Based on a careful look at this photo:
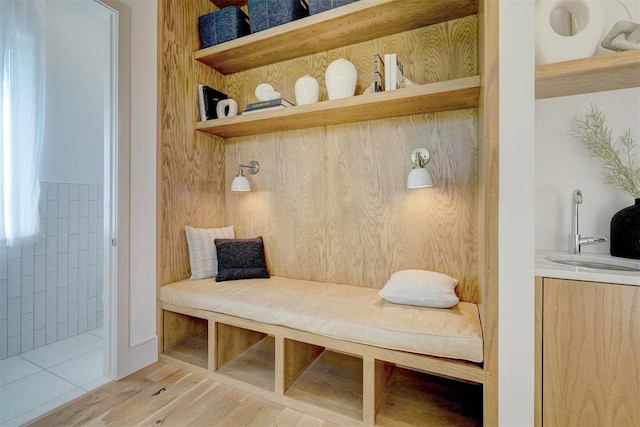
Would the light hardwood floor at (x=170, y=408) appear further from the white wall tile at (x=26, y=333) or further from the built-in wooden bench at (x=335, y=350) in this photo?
the white wall tile at (x=26, y=333)

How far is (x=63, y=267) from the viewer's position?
211 cm

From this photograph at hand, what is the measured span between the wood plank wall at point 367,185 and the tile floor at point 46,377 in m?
1.25

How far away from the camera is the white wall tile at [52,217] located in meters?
2.03

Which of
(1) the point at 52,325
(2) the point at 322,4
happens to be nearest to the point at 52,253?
(1) the point at 52,325

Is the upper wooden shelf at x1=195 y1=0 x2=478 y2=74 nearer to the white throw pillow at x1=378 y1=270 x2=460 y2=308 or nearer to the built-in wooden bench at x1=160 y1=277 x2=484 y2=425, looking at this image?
the white throw pillow at x1=378 y1=270 x2=460 y2=308

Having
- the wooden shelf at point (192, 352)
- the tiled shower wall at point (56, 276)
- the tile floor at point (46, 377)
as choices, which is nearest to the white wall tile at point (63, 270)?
the tiled shower wall at point (56, 276)

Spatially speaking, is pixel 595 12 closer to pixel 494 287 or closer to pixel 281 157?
pixel 494 287

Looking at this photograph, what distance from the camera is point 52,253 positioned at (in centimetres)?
204

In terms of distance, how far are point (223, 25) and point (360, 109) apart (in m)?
1.23

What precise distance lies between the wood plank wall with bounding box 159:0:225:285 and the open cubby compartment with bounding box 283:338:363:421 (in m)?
1.02

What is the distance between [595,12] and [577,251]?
0.97 metres

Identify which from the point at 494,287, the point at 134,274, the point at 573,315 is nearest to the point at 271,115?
the point at 134,274

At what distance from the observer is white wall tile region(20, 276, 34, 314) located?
6.23 feet

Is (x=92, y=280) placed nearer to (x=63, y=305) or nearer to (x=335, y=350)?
(x=63, y=305)
